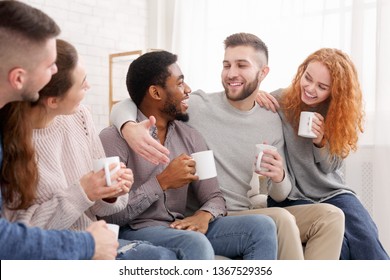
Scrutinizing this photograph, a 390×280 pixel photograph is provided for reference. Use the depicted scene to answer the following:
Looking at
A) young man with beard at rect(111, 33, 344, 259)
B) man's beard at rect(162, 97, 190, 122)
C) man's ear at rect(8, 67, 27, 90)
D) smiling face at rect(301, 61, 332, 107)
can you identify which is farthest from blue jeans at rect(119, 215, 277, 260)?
man's ear at rect(8, 67, 27, 90)

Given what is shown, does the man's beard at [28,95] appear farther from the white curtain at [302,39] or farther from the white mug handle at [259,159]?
the white curtain at [302,39]

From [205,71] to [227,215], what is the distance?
8.10 feet

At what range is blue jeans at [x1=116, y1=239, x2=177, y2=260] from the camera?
187cm

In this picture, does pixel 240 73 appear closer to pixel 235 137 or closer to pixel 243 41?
pixel 243 41

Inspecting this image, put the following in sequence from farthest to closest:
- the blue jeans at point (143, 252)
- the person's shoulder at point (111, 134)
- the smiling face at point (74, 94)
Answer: the person's shoulder at point (111, 134)
the blue jeans at point (143, 252)
the smiling face at point (74, 94)

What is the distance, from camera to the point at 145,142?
2.11 m

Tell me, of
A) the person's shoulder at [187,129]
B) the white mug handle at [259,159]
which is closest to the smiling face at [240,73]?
the person's shoulder at [187,129]

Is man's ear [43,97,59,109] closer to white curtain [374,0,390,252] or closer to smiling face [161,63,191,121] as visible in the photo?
smiling face [161,63,191,121]

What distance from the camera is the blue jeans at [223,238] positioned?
1.95 meters

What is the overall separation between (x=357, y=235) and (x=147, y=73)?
1040 mm

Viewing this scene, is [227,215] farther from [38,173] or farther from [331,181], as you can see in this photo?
[38,173]

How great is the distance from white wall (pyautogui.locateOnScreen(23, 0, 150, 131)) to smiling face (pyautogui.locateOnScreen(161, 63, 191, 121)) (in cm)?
253
